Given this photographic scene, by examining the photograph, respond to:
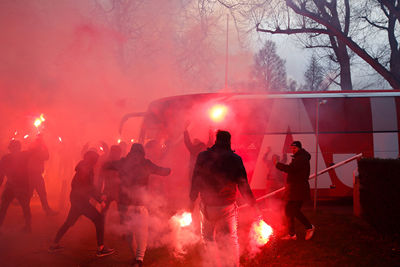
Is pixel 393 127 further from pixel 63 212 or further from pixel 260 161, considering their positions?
pixel 63 212

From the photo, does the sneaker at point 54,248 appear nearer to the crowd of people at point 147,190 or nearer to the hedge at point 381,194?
the crowd of people at point 147,190

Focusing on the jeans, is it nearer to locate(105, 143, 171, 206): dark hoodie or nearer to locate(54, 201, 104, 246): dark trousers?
locate(105, 143, 171, 206): dark hoodie

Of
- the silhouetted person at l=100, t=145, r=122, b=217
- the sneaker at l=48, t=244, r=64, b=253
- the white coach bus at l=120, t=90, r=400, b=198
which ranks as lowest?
the sneaker at l=48, t=244, r=64, b=253

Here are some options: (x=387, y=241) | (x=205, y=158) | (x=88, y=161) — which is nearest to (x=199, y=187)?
(x=205, y=158)

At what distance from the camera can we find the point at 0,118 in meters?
10.6

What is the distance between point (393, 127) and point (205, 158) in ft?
22.6

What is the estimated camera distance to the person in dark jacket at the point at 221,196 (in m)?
3.62

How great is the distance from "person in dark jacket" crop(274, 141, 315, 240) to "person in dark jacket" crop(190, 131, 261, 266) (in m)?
1.75

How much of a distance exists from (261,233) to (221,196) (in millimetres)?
2503

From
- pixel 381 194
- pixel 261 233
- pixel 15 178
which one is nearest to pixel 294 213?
pixel 261 233

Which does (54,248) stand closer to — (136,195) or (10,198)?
(136,195)

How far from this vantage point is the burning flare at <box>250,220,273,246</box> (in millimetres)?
5356

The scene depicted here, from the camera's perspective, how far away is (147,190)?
15.5 ft

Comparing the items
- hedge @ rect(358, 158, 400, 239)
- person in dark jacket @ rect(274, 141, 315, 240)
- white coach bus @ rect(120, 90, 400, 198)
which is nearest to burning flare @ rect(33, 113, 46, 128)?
white coach bus @ rect(120, 90, 400, 198)
